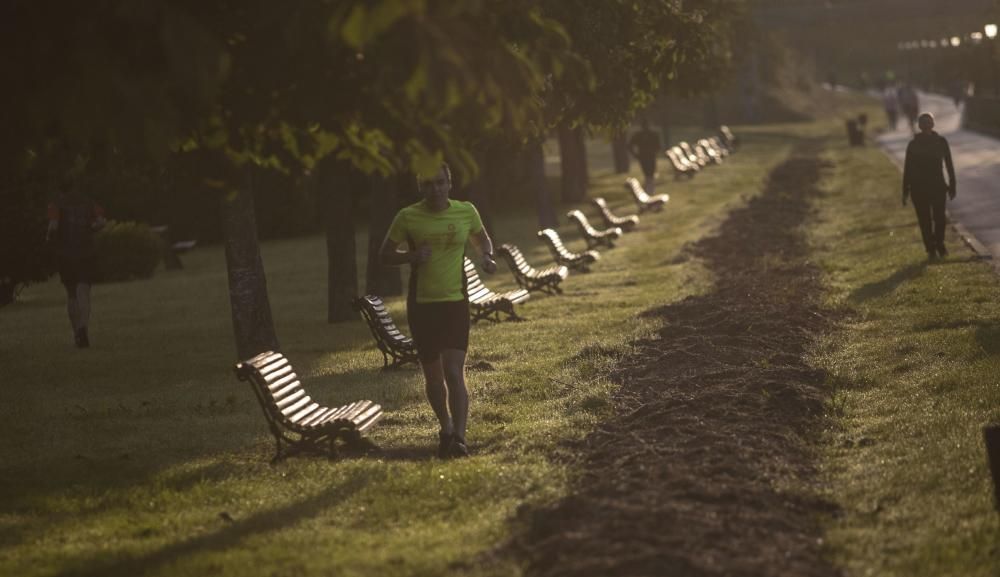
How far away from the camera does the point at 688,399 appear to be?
1319 cm

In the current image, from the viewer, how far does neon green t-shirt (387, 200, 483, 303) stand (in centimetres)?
Result: 1172

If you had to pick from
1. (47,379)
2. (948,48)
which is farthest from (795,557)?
(948,48)

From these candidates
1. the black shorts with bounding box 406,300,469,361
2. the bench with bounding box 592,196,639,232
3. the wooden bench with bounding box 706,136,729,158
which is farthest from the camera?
the wooden bench with bounding box 706,136,729,158

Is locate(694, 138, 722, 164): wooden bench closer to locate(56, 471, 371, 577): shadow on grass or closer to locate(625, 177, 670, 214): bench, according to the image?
locate(625, 177, 670, 214): bench

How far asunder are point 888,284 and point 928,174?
227 centimetres

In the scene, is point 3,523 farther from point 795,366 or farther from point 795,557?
point 795,366

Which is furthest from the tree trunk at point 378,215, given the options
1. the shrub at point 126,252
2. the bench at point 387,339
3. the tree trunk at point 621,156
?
the tree trunk at point 621,156

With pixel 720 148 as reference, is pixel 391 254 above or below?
above

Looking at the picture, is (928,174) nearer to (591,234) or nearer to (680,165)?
(591,234)

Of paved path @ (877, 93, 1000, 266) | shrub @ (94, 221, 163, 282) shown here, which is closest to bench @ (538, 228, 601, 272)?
paved path @ (877, 93, 1000, 266)

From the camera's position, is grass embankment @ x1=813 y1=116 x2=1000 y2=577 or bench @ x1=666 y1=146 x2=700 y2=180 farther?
bench @ x1=666 y1=146 x2=700 y2=180

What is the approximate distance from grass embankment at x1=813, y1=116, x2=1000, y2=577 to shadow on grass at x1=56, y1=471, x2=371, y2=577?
3.00 meters

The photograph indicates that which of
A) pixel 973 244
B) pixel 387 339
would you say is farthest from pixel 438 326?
pixel 973 244

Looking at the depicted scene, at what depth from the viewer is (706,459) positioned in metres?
10.5
